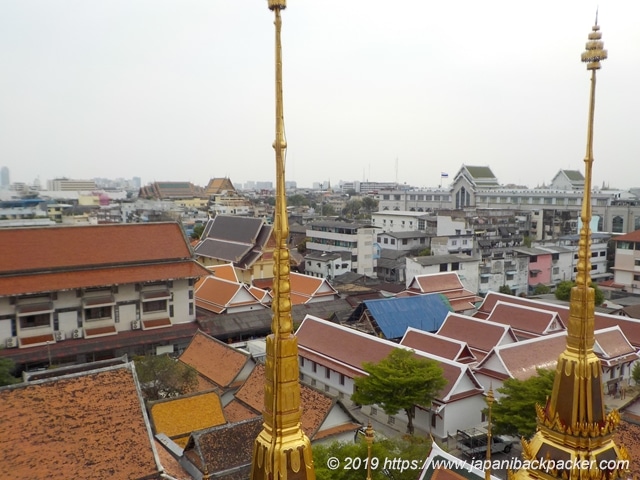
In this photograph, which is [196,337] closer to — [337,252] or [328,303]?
[328,303]

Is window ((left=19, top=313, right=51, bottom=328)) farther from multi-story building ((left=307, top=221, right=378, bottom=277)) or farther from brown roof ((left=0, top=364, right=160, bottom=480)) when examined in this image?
multi-story building ((left=307, top=221, right=378, bottom=277))

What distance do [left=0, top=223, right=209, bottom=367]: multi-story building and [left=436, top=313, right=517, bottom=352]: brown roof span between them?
1445 centimetres

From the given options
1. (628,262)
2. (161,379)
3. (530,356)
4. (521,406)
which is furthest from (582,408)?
(628,262)

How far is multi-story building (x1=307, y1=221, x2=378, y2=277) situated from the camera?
2149 inches

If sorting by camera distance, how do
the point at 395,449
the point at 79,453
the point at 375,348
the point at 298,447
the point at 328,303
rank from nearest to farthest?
the point at 298,447
the point at 79,453
the point at 395,449
the point at 375,348
the point at 328,303

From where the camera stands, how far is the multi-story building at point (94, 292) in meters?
25.7

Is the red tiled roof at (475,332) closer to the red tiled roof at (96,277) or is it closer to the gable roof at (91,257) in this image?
the red tiled roof at (96,277)

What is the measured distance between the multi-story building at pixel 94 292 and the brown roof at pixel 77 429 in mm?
13613

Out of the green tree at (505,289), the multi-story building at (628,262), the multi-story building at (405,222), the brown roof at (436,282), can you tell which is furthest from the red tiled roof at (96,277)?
the multi-story building at (628,262)

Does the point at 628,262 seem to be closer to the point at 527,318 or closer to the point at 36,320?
the point at 527,318

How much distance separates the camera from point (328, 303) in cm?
3641

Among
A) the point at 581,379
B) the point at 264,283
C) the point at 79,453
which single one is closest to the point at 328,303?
the point at 264,283

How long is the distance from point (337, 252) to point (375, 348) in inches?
1201

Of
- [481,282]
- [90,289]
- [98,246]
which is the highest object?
[98,246]
